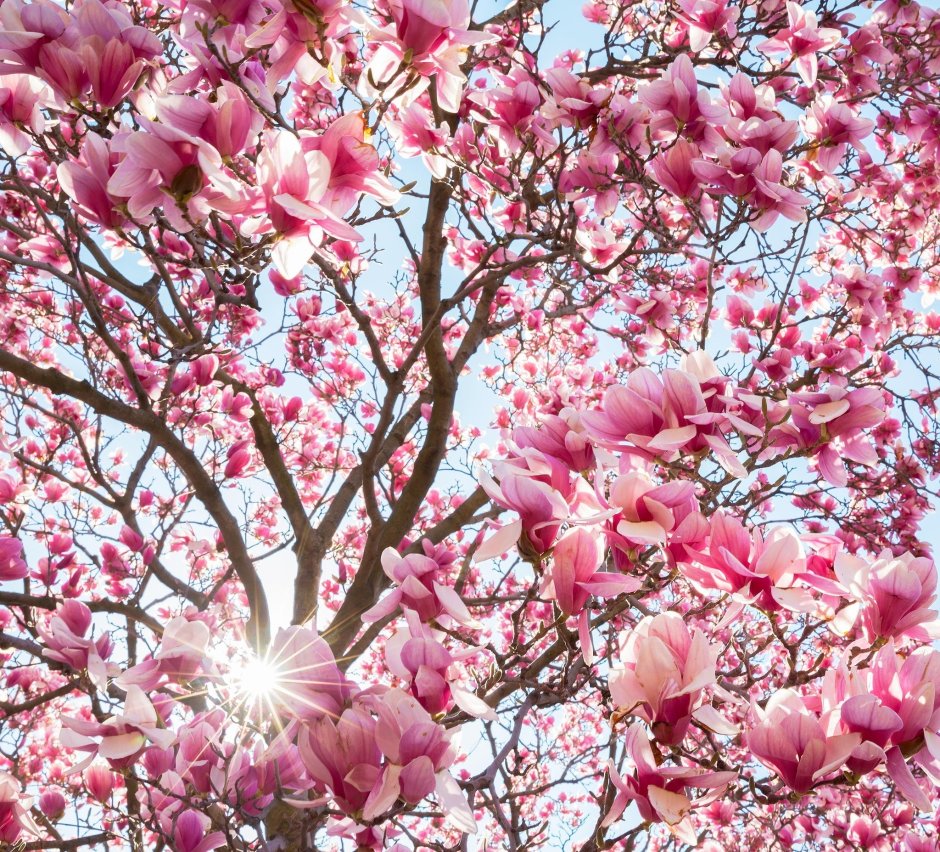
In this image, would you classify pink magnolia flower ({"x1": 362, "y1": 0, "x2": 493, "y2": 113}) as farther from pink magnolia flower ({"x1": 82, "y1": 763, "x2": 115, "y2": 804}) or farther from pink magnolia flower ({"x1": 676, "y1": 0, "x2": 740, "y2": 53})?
pink magnolia flower ({"x1": 82, "y1": 763, "x2": 115, "y2": 804})

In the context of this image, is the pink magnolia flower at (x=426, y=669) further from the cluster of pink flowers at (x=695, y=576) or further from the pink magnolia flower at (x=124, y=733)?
the pink magnolia flower at (x=124, y=733)

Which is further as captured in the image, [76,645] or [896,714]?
[76,645]

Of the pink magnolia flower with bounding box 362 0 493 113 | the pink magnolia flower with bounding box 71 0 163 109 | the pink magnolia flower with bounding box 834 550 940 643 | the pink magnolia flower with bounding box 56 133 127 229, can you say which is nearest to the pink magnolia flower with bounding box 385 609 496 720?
the pink magnolia flower with bounding box 834 550 940 643

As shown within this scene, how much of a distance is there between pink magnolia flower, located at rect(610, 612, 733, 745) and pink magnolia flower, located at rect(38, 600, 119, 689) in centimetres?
109

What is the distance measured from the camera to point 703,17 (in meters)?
2.27

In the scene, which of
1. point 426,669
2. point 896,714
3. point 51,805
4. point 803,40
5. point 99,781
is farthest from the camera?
point 51,805

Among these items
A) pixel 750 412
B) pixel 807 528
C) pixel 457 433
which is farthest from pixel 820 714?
pixel 457 433

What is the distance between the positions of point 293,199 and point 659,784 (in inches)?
40.8

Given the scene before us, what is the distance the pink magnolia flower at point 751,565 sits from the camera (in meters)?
1.11

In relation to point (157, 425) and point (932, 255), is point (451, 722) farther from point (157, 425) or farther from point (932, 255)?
point (932, 255)

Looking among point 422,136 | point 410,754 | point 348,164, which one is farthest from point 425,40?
point 410,754

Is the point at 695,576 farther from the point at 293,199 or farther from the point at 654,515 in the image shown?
the point at 293,199

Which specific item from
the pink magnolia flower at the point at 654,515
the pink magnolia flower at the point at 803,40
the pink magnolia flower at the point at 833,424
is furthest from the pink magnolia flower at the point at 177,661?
the pink magnolia flower at the point at 803,40

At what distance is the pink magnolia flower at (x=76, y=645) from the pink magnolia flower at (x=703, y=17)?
2.44 metres
